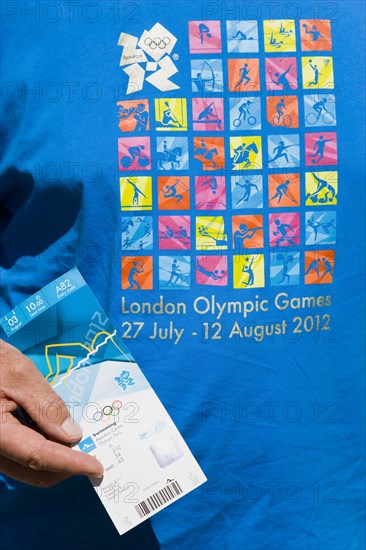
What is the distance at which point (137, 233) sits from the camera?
3.71 feet

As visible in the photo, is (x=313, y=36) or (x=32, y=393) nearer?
(x=32, y=393)

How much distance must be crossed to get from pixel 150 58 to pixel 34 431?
604mm

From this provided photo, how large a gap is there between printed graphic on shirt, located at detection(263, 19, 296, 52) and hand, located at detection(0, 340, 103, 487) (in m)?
0.63

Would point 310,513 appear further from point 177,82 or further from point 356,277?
point 177,82

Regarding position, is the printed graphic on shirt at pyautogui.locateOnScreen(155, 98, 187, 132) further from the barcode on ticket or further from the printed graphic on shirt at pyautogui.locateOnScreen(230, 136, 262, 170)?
the barcode on ticket

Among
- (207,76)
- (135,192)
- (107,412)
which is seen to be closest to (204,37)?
(207,76)

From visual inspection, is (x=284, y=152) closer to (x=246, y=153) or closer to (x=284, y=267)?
(x=246, y=153)

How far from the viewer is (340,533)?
1.23m

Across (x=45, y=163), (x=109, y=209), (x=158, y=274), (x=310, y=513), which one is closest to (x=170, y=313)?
(x=158, y=274)

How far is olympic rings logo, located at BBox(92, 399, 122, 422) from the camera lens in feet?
3.56

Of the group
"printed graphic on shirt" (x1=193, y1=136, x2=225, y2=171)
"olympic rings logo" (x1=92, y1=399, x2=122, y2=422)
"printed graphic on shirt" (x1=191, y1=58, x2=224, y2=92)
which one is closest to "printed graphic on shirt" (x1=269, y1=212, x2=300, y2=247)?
"printed graphic on shirt" (x1=193, y1=136, x2=225, y2=171)

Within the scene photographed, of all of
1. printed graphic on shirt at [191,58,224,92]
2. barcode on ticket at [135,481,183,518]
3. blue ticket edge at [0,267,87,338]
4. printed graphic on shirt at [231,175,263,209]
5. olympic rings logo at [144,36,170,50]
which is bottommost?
barcode on ticket at [135,481,183,518]

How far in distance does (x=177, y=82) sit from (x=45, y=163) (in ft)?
0.81

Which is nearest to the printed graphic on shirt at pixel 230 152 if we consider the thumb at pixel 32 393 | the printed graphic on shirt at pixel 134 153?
the printed graphic on shirt at pixel 134 153
